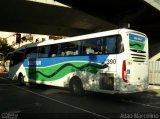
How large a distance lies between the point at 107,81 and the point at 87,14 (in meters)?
15.4

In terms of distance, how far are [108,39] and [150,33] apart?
21367 millimetres

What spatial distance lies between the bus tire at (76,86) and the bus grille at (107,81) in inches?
75.0

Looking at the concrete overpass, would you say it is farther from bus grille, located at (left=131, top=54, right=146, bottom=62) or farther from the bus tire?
the bus tire

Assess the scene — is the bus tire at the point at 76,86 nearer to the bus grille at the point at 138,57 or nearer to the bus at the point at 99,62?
the bus at the point at 99,62

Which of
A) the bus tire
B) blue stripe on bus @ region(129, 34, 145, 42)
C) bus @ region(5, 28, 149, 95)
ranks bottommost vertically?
the bus tire

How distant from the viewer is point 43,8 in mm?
26094

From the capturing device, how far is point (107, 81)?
553 inches

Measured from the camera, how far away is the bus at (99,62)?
13.5 m

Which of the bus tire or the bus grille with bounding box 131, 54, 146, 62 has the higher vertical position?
the bus grille with bounding box 131, 54, 146, 62

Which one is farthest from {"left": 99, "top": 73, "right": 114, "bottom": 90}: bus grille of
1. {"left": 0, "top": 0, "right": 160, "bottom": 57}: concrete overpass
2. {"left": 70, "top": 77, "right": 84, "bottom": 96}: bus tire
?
{"left": 0, "top": 0, "right": 160, "bottom": 57}: concrete overpass

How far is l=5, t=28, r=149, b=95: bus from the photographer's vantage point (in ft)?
44.4

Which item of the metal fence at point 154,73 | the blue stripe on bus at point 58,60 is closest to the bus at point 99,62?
the blue stripe on bus at point 58,60

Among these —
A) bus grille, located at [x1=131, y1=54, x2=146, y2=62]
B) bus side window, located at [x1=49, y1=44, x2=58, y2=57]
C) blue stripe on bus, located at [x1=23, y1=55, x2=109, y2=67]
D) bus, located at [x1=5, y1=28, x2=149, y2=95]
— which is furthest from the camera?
bus side window, located at [x1=49, y1=44, x2=58, y2=57]

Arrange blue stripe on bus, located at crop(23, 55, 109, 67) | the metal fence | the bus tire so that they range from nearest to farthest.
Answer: blue stripe on bus, located at crop(23, 55, 109, 67) → the bus tire → the metal fence
